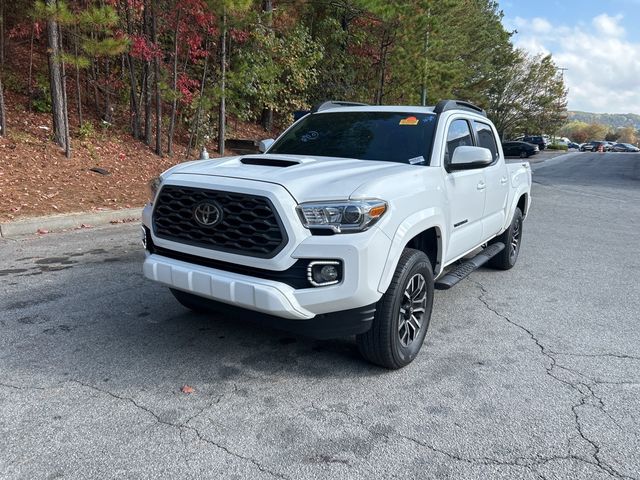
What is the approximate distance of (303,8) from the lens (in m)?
21.0

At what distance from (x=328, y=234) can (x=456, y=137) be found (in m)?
2.18

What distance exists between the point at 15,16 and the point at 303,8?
10871 mm

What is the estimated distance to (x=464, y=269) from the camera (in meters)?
4.53

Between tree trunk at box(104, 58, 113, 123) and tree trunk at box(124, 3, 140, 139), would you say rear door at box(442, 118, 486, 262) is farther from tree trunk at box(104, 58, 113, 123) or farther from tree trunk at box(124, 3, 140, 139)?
tree trunk at box(104, 58, 113, 123)

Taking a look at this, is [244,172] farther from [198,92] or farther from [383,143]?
[198,92]

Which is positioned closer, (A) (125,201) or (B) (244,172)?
(B) (244,172)

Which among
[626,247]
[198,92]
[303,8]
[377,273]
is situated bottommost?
[626,247]

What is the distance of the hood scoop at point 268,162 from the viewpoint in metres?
3.56

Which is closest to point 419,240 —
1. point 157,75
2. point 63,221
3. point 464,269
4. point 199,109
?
point 464,269

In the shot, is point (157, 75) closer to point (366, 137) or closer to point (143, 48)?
point (143, 48)

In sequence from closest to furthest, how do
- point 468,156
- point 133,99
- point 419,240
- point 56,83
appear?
point 419,240 → point 468,156 → point 56,83 → point 133,99

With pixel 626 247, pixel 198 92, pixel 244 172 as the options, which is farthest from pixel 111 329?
pixel 198 92

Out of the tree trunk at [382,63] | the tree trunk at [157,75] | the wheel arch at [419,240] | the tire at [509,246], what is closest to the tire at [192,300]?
the wheel arch at [419,240]

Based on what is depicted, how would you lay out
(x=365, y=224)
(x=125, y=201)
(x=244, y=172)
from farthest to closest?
Answer: (x=125, y=201), (x=244, y=172), (x=365, y=224)
